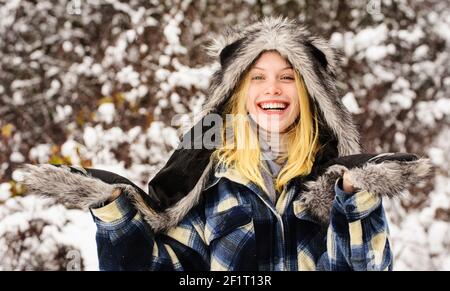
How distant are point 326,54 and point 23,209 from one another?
2.15m

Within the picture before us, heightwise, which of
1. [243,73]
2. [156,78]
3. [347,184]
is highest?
[156,78]

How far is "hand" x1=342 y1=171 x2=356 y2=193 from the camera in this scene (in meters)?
1.48

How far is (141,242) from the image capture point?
5.32ft

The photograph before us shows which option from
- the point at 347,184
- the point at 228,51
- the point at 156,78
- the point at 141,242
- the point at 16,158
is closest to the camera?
the point at 347,184

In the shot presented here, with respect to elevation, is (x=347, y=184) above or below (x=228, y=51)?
below

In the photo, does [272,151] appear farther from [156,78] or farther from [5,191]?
[5,191]

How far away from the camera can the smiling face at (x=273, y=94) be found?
5.76 ft

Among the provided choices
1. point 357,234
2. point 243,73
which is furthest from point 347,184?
point 243,73

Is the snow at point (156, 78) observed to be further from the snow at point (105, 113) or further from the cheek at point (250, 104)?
the cheek at point (250, 104)

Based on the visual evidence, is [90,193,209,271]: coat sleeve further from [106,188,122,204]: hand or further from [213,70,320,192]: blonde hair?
[213,70,320,192]: blonde hair

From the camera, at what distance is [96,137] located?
3260 mm

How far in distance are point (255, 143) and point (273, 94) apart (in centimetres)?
18

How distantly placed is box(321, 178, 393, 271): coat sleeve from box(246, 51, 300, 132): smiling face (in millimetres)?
339

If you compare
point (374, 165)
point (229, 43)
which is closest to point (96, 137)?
point (229, 43)
